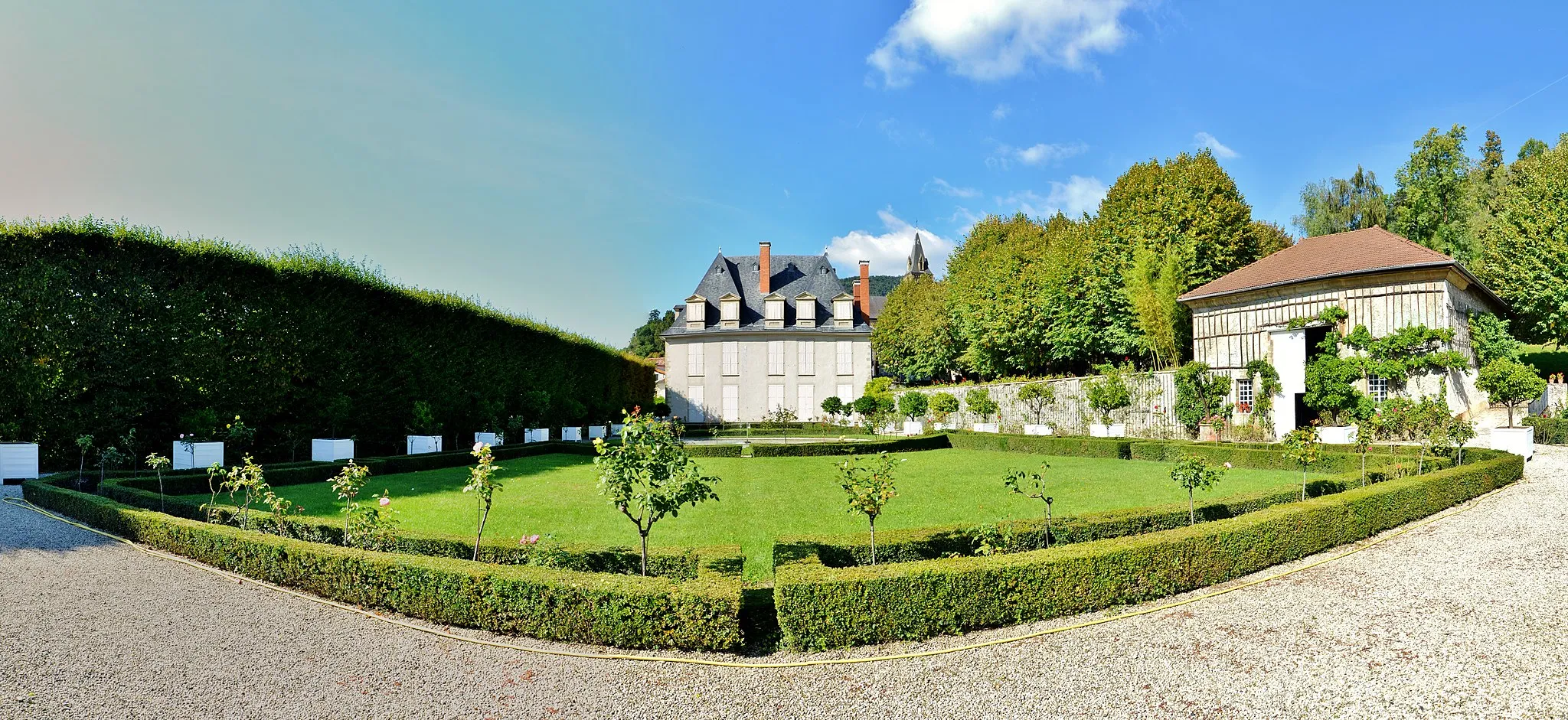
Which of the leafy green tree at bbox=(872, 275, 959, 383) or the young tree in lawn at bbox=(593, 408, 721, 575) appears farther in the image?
the leafy green tree at bbox=(872, 275, 959, 383)

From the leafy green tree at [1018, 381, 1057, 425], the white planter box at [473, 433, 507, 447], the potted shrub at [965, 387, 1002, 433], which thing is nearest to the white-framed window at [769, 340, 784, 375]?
the potted shrub at [965, 387, 1002, 433]

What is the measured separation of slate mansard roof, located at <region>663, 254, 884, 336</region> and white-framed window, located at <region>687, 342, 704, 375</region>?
0.86 meters

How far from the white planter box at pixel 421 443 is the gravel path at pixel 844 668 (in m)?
12.6

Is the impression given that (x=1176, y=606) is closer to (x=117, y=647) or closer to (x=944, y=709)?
(x=944, y=709)

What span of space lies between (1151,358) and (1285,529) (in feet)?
81.0

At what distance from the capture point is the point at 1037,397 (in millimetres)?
27766

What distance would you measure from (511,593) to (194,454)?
12.1 meters

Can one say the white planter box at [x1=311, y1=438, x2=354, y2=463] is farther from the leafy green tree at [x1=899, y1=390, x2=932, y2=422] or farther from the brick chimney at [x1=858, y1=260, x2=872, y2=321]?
the brick chimney at [x1=858, y1=260, x2=872, y2=321]

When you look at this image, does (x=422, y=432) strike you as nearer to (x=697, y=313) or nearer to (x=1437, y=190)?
(x=697, y=313)

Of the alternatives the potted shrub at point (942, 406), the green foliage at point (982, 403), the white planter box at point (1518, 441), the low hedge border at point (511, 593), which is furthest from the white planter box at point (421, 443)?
the white planter box at point (1518, 441)

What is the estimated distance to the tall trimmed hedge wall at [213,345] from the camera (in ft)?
40.1

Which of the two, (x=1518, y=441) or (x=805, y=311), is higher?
(x=805, y=311)

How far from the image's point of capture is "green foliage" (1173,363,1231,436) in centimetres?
2248

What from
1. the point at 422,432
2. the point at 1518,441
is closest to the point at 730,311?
the point at 422,432
